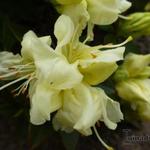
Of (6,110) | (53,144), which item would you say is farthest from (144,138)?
(6,110)

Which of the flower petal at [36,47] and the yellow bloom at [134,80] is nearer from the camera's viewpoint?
the flower petal at [36,47]

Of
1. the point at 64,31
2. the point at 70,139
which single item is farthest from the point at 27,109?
the point at 64,31

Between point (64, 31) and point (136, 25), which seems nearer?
point (64, 31)

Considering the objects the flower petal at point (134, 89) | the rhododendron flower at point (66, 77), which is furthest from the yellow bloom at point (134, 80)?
the rhododendron flower at point (66, 77)

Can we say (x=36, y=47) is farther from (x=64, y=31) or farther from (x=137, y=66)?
(x=137, y=66)

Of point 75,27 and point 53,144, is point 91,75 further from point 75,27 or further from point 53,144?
point 53,144

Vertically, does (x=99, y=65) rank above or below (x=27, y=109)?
above

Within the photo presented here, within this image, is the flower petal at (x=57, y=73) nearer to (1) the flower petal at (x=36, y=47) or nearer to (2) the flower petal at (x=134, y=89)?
(1) the flower petal at (x=36, y=47)

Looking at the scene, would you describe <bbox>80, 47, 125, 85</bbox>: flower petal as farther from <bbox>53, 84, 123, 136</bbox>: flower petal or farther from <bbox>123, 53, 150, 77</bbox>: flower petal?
<bbox>123, 53, 150, 77</bbox>: flower petal
